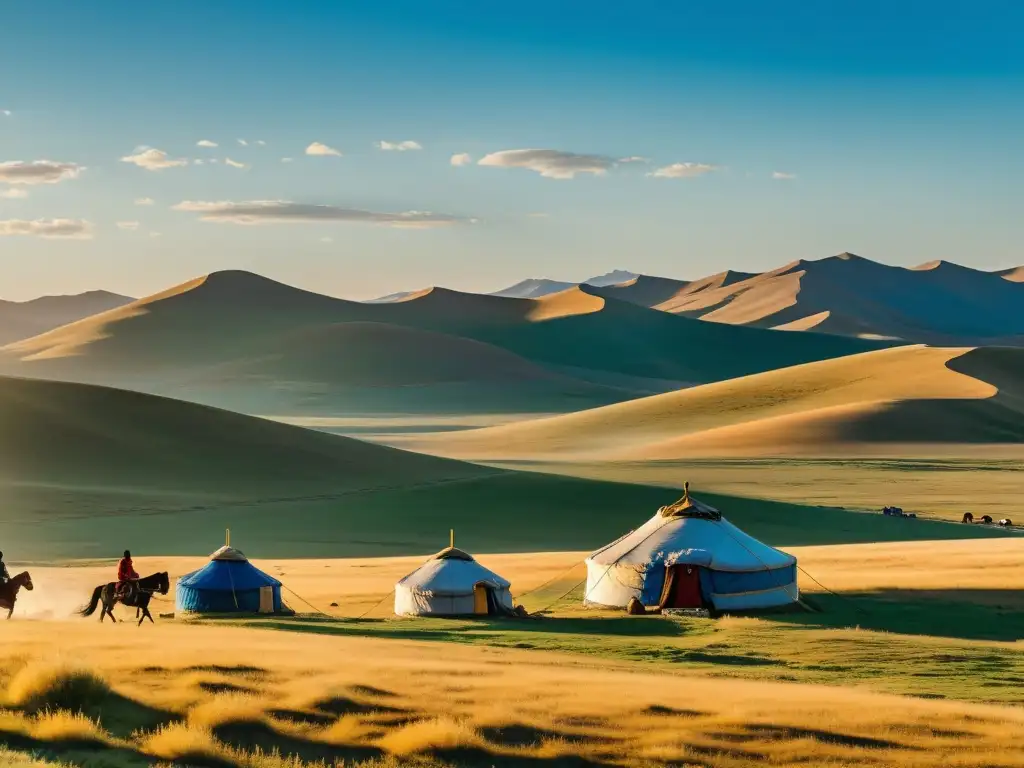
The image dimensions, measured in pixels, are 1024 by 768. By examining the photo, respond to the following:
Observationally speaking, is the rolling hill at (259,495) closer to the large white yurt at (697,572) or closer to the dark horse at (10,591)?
the large white yurt at (697,572)

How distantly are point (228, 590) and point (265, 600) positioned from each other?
2.64ft

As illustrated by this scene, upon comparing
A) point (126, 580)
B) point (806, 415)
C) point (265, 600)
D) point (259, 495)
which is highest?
point (806, 415)

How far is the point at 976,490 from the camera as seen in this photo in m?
68.5

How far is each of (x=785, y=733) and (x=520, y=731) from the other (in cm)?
260

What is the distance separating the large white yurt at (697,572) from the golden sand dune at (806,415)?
2256 inches

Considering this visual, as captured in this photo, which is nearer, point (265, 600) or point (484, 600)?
point (484, 600)

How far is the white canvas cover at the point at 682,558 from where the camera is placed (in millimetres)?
29625

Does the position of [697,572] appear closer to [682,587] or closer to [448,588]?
[682,587]

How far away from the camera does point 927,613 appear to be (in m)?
28.4

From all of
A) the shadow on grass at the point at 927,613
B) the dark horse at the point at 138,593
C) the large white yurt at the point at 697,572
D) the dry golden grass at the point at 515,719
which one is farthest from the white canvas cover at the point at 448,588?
the dry golden grass at the point at 515,719

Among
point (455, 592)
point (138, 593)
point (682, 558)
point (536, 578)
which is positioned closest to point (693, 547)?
point (682, 558)

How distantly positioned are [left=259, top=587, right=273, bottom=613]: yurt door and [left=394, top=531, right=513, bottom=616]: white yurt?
264 cm

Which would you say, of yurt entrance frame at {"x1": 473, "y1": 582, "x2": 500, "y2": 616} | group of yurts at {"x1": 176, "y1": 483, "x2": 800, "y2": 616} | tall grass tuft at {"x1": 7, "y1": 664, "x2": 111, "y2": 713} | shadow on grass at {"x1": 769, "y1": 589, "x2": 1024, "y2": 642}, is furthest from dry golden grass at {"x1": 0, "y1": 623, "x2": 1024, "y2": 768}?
group of yurts at {"x1": 176, "y1": 483, "x2": 800, "y2": 616}

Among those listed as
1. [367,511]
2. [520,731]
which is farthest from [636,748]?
[367,511]
